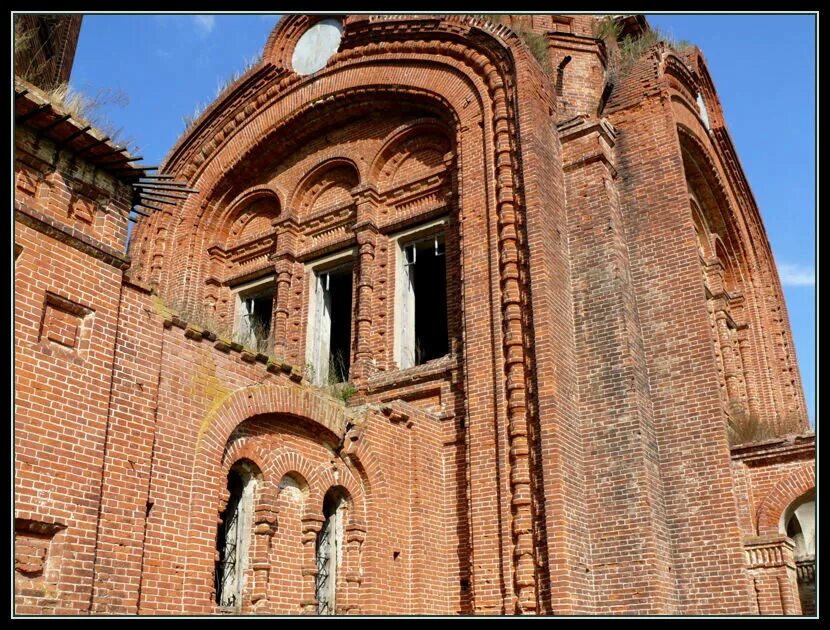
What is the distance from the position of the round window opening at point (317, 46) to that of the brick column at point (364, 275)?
2.86 m

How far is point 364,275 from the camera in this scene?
515 inches

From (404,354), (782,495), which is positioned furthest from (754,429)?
(404,354)

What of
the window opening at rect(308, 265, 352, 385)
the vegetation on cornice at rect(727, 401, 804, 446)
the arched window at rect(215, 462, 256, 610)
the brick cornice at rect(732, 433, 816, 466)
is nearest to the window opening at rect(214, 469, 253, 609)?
the arched window at rect(215, 462, 256, 610)

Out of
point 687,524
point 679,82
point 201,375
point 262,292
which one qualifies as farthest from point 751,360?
point 201,375

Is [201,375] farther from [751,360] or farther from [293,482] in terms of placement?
[751,360]

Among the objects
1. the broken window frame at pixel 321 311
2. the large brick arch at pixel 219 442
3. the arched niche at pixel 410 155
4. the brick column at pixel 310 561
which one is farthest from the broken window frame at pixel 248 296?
the brick column at pixel 310 561

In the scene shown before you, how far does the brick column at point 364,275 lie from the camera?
12406 millimetres

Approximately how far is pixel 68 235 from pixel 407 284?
21.5 ft

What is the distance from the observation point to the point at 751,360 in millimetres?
16328

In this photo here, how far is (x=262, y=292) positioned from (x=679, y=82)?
8.18 m

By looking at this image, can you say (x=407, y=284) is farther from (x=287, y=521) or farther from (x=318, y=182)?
(x=287, y=521)

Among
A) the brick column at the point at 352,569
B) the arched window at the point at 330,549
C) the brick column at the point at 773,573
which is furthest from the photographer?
the brick column at the point at 773,573

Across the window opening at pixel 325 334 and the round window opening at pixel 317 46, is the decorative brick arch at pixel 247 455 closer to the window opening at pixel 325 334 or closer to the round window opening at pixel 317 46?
the window opening at pixel 325 334

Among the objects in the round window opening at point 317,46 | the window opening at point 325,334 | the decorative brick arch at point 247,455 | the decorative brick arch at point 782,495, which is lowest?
the decorative brick arch at point 782,495
